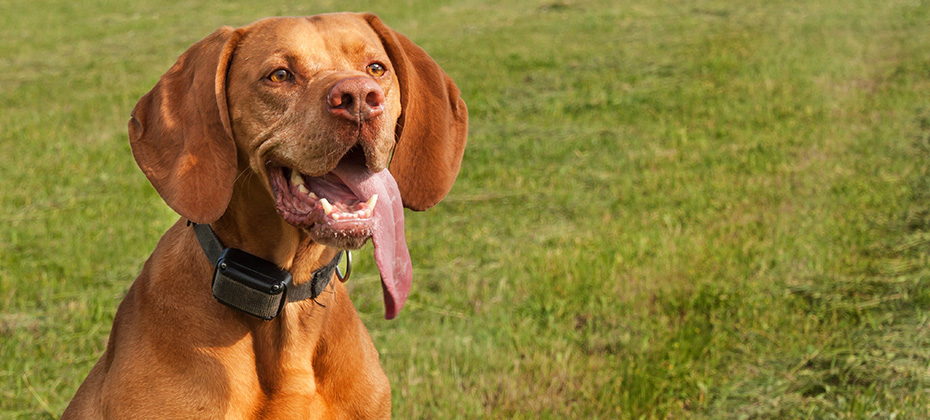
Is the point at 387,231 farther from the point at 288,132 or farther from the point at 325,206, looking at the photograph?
the point at 288,132

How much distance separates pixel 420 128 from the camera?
302 centimetres

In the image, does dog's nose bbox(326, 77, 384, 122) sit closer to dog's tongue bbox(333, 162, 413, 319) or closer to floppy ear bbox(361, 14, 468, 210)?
dog's tongue bbox(333, 162, 413, 319)

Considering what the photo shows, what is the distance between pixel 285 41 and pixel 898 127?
8066 mm

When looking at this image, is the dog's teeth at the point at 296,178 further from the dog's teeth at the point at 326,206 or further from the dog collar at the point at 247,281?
the dog collar at the point at 247,281

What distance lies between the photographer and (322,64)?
2691 millimetres

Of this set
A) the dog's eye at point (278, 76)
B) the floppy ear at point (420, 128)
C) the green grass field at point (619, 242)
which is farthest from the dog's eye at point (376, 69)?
the green grass field at point (619, 242)

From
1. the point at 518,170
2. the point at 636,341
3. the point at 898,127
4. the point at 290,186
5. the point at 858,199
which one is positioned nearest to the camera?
the point at 290,186

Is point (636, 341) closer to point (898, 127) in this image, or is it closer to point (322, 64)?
point (322, 64)

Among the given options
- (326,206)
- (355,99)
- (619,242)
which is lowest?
(619,242)

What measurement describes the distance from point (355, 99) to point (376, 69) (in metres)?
0.41

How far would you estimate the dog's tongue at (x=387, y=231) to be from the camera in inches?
101

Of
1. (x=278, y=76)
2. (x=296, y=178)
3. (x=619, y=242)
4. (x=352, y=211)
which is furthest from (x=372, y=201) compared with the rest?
(x=619, y=242)

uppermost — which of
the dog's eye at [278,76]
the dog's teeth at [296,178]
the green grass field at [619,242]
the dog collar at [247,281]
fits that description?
the dog's eye at [278,76]

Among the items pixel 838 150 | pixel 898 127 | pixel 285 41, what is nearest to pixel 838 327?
pixel 285 41
